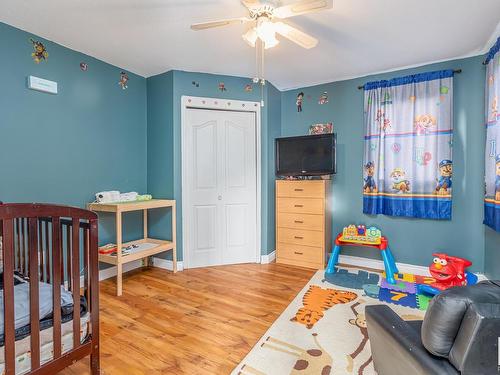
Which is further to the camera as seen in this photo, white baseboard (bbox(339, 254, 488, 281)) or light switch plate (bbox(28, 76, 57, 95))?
white baseboard (bbox(339, 254, 488, 281))

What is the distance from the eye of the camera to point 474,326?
0.78 m

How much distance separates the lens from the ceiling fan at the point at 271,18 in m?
1.64

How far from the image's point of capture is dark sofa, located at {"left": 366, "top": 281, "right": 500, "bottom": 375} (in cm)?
78

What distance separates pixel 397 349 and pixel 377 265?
8.20 ft

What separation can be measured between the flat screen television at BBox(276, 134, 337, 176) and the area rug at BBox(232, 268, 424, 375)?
1.44 metres

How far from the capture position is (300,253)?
11.2 ft

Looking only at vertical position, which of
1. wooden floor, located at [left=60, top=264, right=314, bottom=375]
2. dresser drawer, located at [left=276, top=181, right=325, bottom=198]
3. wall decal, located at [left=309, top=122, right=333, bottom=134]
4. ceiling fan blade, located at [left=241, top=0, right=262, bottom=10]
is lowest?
wooden floor, located at [left=60, top=264, right=314, bottom=375]

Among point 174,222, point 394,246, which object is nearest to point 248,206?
point 174,222

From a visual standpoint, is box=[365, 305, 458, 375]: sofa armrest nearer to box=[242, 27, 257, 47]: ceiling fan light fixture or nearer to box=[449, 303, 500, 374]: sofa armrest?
box=[449, 303, 500, 374]: sofa armrest

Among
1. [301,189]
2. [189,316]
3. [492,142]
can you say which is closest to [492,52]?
[492,142]

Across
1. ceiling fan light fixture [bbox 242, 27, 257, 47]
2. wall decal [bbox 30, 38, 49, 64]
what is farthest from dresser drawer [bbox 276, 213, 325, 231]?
wall decal [bbox 30, 38, 49, 64]

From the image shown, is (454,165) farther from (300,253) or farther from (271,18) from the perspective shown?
(271,18)

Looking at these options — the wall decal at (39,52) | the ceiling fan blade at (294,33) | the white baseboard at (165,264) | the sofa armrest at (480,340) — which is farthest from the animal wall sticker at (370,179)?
the wall decal at (39,52)

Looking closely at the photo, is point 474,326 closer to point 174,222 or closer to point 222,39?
point 222,39
